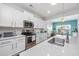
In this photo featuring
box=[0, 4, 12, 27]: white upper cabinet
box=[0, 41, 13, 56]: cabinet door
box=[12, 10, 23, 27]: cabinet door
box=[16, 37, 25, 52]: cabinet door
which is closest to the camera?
box=[0, 41, 13, 56]: cabinet door

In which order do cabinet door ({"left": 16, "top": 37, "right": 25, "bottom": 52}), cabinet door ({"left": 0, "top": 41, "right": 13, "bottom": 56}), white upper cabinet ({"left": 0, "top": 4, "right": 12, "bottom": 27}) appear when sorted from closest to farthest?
cabinet door ({"left": 0, "top": 41, "right": 13, "bottom": 56}) → white upper cabinet ({"left": 0, "top": 4, "right": 12, "bottom": 27}) → cabinet door ({"left": 16, "top": 37, "right": 25, "bottom": 52})

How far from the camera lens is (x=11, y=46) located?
2.28 meters

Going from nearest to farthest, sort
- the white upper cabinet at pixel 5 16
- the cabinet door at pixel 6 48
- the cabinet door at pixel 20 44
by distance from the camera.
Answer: the cabinet door at pixel 6 48 < the white upper cabinet at pixel 5 16 < the cabinet door at pixel 20 44

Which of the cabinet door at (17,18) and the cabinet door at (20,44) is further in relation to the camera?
the cabinet door at (17,18)

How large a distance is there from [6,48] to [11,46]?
0.19 m

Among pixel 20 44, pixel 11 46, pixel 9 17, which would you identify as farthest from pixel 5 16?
pixel 20 44

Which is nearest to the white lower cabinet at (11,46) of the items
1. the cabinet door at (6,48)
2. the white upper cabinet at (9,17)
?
the cabinet door at (6,48)

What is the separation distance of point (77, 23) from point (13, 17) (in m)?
2.34

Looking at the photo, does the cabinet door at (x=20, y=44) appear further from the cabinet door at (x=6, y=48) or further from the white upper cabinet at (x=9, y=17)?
the white upper cabinet at (x=9, y=17)

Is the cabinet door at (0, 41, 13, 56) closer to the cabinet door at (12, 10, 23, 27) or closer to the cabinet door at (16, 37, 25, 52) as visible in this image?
the cabinet door at (16, 37, 25, 52)

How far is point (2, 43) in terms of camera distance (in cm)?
200

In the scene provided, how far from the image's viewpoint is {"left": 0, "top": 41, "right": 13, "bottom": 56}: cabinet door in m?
2.00

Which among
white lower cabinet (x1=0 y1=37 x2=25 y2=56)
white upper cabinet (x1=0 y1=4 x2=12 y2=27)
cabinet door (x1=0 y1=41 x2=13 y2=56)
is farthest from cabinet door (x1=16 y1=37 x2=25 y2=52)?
white upper cabinet (x1=0 y1=4 x2=12 y2=27)

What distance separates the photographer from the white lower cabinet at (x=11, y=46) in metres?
2.03
